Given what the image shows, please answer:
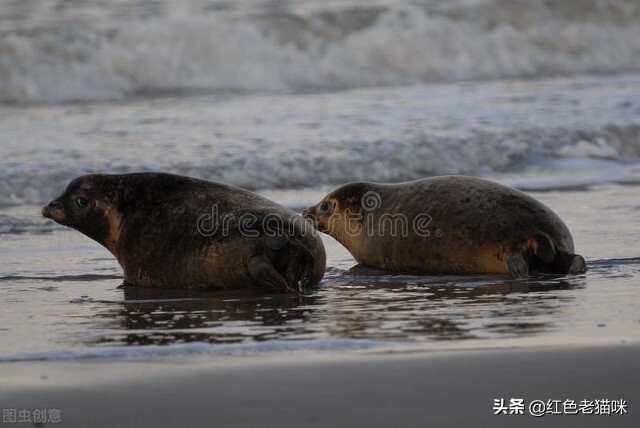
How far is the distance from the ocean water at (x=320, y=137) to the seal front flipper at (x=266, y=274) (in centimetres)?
9

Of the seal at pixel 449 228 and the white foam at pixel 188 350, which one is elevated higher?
the seal at pixel 449 228

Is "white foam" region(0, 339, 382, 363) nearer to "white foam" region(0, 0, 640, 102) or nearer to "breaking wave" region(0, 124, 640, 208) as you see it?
"breaking wave" region(0, 124, 640, 208)

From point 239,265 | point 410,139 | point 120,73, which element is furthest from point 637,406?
point 120,73

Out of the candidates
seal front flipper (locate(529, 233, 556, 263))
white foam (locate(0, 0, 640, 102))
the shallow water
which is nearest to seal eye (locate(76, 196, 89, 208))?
the shallow water

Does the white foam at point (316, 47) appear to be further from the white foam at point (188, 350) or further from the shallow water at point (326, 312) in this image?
the white foam at point (188, 350)

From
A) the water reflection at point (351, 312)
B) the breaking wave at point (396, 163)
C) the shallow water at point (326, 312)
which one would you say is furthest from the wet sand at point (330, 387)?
the breaking wave at point (396, 163)

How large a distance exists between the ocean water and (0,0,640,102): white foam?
0.15 ft

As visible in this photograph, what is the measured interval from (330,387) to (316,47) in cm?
1720

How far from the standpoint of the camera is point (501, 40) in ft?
74.7

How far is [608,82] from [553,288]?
43.6 feet

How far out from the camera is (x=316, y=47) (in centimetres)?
2130

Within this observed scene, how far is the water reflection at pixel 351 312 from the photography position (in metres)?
5.39

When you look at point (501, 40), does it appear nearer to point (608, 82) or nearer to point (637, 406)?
point (608, 82)

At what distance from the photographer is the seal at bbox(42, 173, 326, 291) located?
669cm
